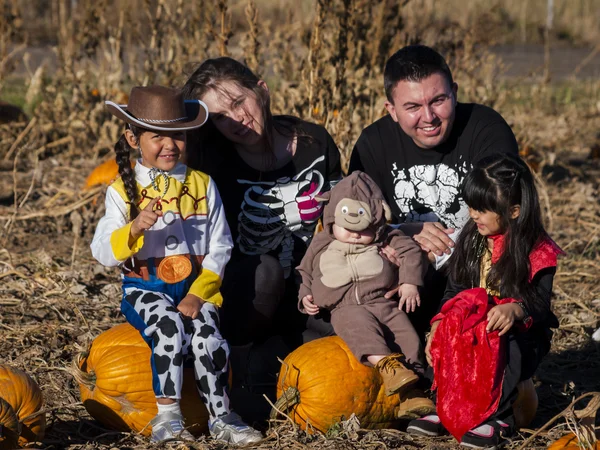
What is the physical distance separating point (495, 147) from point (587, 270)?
7.29ft

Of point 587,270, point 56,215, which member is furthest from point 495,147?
point 56,215

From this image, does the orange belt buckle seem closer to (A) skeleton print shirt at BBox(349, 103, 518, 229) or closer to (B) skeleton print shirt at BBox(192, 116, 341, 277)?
(B) skeleton print shirt at BBox(192, 116, 341, 277)

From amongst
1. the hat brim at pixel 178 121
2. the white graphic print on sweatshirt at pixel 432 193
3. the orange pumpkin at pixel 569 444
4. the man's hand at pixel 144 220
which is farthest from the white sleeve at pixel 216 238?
the orange pumpkin at pixel 569 444

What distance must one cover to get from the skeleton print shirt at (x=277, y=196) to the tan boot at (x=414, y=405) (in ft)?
3.28

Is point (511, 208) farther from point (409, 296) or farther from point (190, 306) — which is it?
point (190, 306)

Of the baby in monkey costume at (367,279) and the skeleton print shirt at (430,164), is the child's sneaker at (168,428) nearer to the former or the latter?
the baby in monkey costume at (367,279)

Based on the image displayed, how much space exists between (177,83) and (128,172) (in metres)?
3.80

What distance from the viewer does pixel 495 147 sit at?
13.7 ft

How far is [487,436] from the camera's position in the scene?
138 inches

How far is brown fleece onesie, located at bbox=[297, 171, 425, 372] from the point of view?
3.69 m

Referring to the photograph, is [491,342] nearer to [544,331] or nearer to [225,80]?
[544,331]

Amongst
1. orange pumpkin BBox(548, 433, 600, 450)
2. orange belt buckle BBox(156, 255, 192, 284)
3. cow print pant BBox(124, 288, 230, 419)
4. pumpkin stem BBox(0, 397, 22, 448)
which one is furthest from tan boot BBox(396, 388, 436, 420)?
pumpkin stem BBox(0, 397, 22, 448)

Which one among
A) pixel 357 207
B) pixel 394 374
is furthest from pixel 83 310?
pixel 394 374

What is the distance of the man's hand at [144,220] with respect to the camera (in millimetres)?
3430
